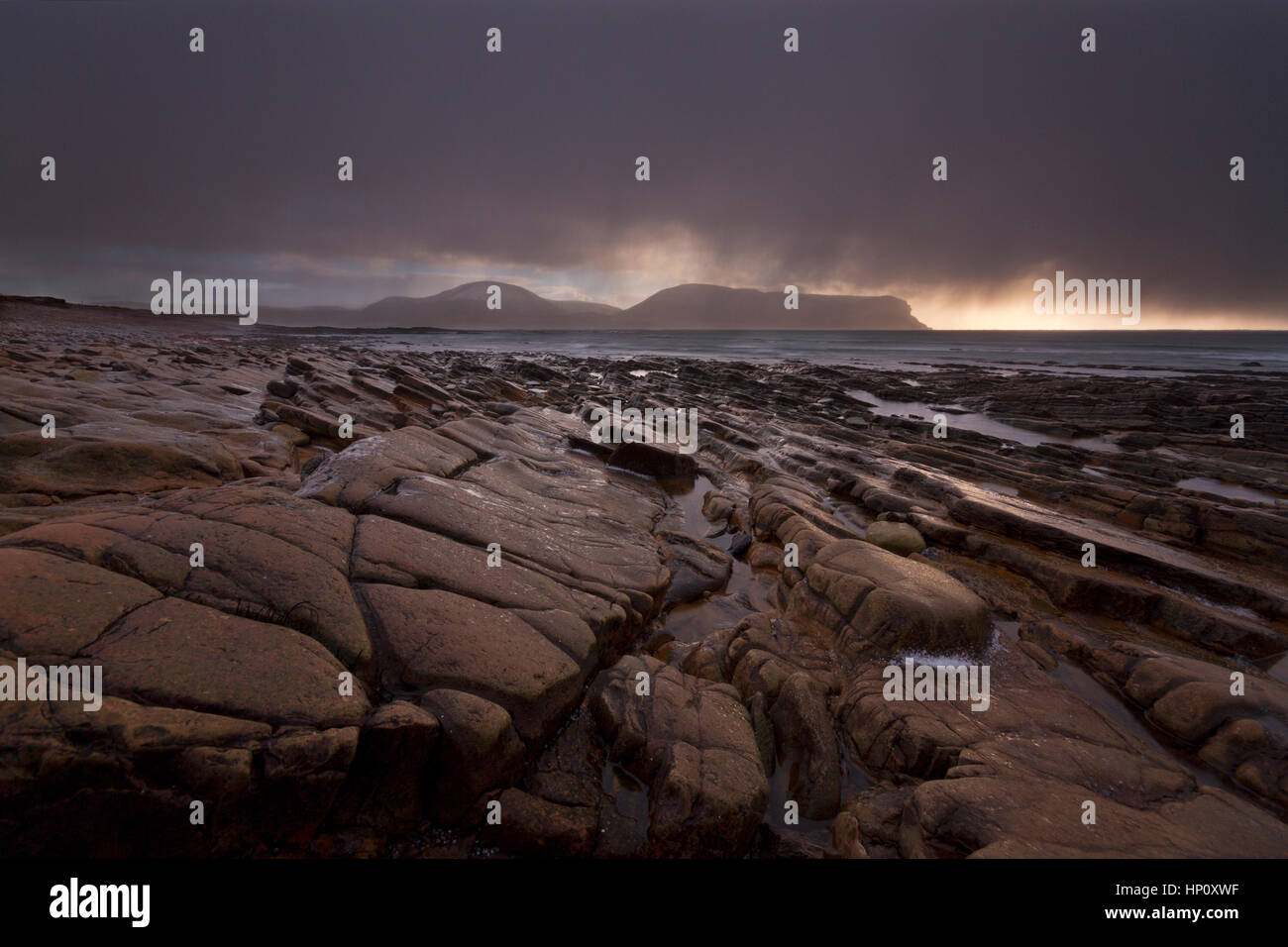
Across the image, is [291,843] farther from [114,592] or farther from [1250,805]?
[1250,805]

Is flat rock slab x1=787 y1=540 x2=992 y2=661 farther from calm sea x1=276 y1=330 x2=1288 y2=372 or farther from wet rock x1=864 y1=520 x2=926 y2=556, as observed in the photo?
calm sea x1=276 y1=330 x2=1288 y2=372

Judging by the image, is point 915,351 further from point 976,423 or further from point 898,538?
point 898,538

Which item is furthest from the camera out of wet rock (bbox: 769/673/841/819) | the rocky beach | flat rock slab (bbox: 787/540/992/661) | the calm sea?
the calm sea

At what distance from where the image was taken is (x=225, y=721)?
125 inches

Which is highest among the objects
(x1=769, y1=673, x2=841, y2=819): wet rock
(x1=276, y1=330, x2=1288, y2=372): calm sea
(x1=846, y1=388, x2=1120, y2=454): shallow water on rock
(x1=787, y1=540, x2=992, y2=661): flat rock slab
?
(x1=276, y1=330, x2=1288, y2=372): calm sea

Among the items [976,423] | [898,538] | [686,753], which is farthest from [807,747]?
[976,423]

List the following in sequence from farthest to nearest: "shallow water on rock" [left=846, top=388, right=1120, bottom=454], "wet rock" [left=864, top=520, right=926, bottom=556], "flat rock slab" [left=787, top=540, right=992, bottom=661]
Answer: "shallow water on rock" [left=846, top=388, right=1120, bottom=454] < "wet rock" [left=864, top=520, right=926, bottom=556] < "flat rock slab" [left=787, top=540, right=992, bottom=661]

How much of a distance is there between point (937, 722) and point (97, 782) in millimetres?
6700

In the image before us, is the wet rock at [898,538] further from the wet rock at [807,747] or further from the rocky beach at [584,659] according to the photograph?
the wet rock at [807,747]

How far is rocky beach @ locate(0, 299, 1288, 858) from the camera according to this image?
3.25 m

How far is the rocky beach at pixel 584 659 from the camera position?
3.25 meters

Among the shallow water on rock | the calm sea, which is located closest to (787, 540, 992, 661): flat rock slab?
the shallow water on rock

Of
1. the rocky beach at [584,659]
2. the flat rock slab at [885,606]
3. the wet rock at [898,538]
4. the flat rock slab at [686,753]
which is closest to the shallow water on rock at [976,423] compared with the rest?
the rocky beach at [584,659]
